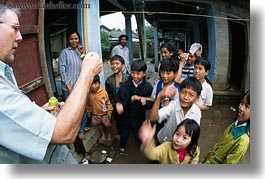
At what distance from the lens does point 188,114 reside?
1354 mm

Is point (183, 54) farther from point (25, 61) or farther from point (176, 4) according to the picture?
point (25, 61)

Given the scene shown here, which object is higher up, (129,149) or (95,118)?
(95,118)

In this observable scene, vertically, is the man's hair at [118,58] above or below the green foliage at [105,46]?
below

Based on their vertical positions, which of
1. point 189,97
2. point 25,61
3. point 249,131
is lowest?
point 249,131

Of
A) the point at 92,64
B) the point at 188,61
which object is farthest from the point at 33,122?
the point at 188,61

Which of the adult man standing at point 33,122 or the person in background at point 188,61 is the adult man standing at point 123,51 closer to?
the person in background at point 188,61

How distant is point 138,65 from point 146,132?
34cm

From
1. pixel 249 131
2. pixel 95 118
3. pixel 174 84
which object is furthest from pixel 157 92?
pixel 249 131

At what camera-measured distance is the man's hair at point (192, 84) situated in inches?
52.2

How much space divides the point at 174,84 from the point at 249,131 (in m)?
0.42

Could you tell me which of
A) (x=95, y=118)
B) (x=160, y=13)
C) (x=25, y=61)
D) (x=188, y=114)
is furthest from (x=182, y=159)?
(x=25, y=61)

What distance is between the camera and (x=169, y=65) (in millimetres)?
1362

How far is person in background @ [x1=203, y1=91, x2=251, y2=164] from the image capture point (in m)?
1.33

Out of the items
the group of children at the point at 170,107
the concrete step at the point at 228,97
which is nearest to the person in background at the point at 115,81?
the group of children at the point at 170,107
